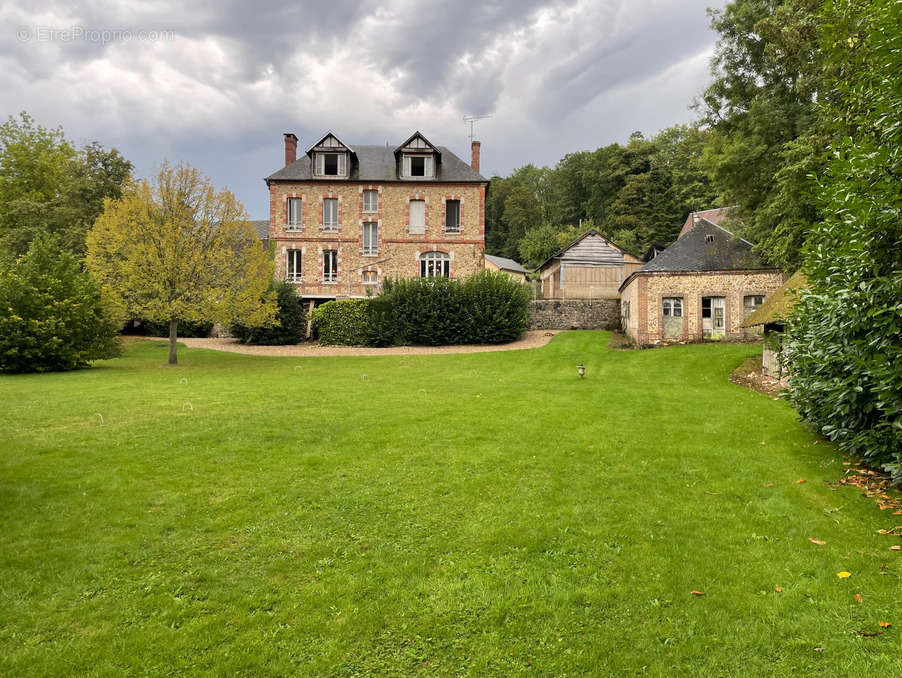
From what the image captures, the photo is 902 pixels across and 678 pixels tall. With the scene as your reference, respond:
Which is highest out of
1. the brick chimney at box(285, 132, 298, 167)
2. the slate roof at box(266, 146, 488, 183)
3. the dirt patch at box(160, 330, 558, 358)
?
the brick chimney at box(285, 132, 298, 167)

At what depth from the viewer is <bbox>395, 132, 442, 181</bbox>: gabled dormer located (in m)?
28.5

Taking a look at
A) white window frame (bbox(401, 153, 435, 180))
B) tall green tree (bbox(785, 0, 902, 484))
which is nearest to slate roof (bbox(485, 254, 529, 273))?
white window frame (bbox(401, 153, 435, 180))

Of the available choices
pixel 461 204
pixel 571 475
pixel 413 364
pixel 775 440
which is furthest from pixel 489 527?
pixel 461 204

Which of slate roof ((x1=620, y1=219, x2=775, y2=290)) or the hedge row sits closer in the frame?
slate roof ((x1=620, y1=219, x2=775, y2=290))

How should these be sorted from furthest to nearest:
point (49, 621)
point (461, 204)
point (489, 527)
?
point (461, 204) < point (489, 527) < point (49, 621)

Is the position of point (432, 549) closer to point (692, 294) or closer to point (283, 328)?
point (692, 294)

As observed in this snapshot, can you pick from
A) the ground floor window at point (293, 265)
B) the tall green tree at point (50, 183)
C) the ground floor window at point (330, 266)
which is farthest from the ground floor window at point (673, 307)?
the tall green tree at point (50, 183)

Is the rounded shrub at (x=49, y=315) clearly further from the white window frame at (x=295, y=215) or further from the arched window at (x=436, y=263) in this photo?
the arched window at (x=436, y=263)

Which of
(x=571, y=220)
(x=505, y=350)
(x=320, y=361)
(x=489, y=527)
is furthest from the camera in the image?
(x=571, y=220)

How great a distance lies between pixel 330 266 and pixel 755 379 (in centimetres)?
2242

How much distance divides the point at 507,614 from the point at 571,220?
2325 inches

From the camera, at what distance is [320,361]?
2055 centimetres

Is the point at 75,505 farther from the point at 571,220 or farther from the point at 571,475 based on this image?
the point at 571,220

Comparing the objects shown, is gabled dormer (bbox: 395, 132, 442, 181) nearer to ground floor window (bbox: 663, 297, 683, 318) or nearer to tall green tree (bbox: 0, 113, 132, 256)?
ground floor window (bbox: 663, 297, 683, 318)
